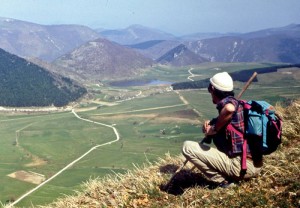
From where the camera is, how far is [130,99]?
647 ft

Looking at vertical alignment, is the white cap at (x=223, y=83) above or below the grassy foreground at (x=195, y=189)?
above

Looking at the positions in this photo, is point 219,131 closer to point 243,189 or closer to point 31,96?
point 243,189

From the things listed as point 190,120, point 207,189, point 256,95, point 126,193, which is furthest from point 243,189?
point 256,95

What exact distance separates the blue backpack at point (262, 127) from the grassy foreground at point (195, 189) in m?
0.83

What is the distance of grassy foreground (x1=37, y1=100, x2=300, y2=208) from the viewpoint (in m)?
8.70

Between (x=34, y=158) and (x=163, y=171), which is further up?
(x=163, y=171)

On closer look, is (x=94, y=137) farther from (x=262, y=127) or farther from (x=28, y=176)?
(x=262, y=127)

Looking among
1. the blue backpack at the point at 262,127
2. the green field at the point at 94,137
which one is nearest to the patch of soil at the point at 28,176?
the green field at the point at 94,137

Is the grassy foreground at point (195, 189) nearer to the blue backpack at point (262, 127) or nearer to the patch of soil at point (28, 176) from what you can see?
the blue backpack at point (262, 127)

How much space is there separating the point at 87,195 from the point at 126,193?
169 centimetres

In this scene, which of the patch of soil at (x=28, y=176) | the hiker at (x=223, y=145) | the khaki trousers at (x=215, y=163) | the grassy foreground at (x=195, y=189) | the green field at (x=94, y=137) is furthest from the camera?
the green field at (x=94, y=137)

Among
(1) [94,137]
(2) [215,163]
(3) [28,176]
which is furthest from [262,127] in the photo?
(1) [94,137]

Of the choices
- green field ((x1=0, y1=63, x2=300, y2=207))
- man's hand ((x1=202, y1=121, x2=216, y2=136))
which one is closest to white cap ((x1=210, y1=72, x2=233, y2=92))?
man's hand ((x1=202, y1=121, x2=216, y2=136))

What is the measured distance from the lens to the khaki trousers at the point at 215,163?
9.62 meters
